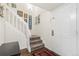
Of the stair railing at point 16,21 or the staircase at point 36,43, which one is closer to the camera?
the stair railing at point 16,21

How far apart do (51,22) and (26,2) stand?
53 centimetres

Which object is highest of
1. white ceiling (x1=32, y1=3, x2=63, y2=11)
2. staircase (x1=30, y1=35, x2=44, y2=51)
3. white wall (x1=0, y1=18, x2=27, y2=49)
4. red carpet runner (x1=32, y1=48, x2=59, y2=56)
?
white ceiling (x1=32, y1=3, x2=63, y2=11)

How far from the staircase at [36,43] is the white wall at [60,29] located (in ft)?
0.23

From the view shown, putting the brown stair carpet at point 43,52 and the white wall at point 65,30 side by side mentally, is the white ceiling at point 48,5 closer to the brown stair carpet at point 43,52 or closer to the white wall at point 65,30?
the white wall at point 65,30

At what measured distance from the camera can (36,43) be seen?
1.30 m

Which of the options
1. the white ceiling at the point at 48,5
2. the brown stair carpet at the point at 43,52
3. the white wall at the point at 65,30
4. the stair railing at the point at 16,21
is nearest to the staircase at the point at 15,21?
the stair railing at the point at 16,21

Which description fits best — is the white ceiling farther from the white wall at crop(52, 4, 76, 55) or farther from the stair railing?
the stair railing

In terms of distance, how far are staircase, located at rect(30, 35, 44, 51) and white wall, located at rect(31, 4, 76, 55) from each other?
0.23 ft

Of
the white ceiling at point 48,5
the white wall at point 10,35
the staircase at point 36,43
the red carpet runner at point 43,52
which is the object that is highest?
the white ceiling at point 48,5

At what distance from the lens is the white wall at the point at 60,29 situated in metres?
1.19

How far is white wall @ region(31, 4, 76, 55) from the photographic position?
119 centimetres

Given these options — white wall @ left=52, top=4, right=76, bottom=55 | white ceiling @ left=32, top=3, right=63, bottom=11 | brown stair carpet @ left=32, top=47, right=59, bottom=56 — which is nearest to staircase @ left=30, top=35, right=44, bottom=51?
brown stair carpet @ left=32, top=47, right=59, bottom=56

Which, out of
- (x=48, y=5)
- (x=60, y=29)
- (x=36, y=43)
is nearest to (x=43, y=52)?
(x=36, y=43)

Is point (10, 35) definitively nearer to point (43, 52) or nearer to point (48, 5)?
→ point (43, 52)
